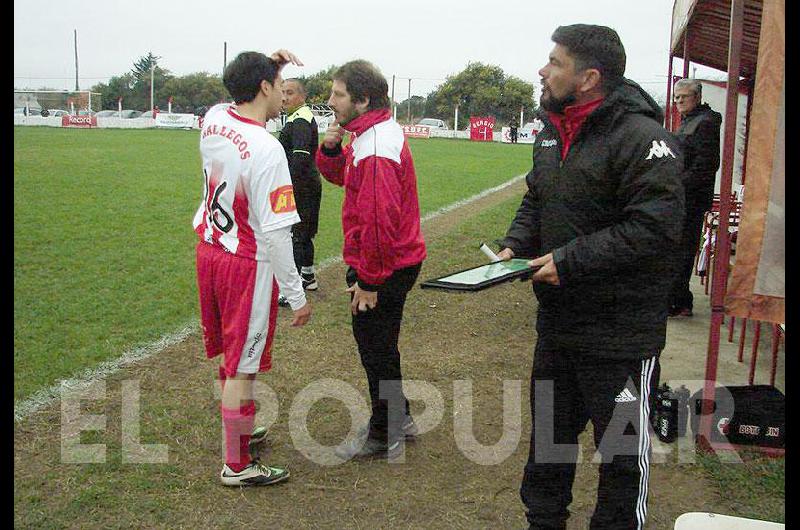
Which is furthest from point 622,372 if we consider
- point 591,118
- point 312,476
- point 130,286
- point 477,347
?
point 130,286

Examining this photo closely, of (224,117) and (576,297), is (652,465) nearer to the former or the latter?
(576,297)

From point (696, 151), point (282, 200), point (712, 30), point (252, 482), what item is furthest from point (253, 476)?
point (712, 30)

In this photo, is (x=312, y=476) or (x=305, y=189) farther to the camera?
(x=305, y=189)

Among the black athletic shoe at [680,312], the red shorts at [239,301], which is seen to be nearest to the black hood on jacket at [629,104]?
the red shorts at [239,301]

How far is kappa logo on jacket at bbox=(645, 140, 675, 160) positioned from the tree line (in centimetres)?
5870

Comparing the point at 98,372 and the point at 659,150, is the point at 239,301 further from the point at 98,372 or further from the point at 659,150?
the point at 98,372

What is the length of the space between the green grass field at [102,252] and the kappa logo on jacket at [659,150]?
425 cm

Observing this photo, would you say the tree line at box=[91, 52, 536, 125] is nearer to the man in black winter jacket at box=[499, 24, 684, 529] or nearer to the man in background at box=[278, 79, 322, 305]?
the man in background at box=[278, 79, 322, 305]

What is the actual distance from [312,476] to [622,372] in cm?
192

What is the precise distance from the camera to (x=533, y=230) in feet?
10.7

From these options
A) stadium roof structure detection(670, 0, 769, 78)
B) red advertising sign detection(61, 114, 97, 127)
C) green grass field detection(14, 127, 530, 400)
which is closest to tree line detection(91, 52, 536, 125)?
red advertising sign detection(61, 114, 97, 127)

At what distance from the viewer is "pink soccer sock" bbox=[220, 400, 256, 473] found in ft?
12.3

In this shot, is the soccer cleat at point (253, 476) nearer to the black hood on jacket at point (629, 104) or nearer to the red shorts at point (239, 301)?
the red shorts at point (239, 301)

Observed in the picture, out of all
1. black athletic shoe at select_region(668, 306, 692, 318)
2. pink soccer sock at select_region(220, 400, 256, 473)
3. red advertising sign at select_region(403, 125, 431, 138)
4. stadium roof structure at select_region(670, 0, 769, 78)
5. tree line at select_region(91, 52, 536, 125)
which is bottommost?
pink soccer sock at select_region(220, 400, 256, 473)
